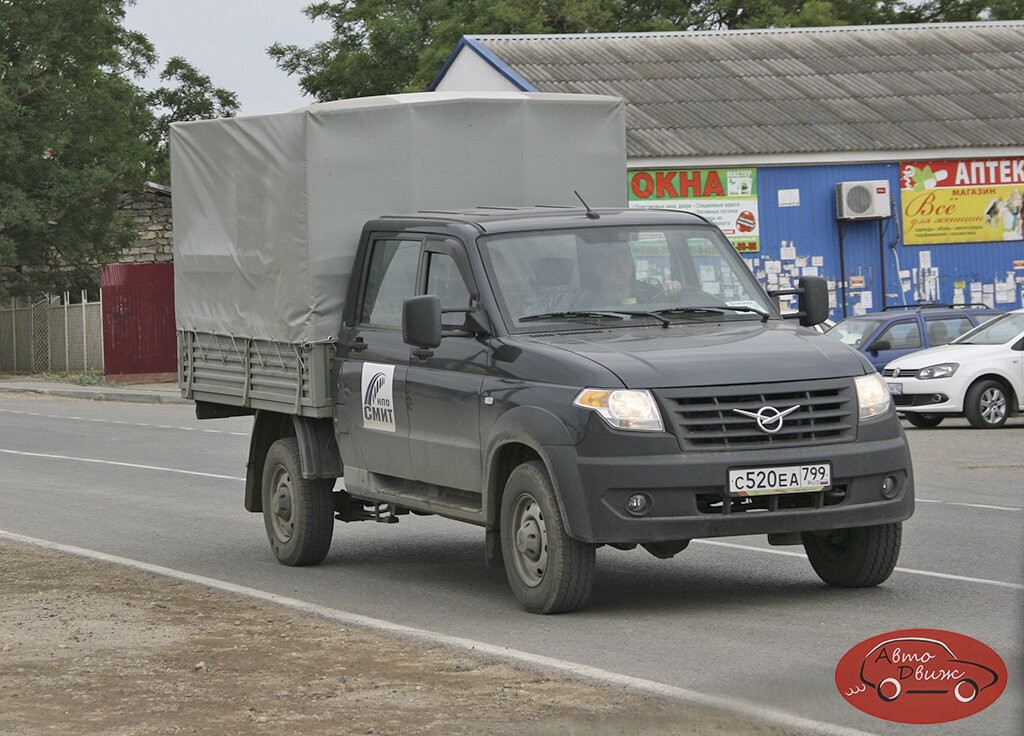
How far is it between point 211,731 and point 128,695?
2.74ft

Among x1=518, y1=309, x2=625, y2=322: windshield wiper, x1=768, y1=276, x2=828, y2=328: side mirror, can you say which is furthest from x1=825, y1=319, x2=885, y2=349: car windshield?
x1=518, y1=309, x2=625, y2=322: windshield wiper

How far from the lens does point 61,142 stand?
45.6 m

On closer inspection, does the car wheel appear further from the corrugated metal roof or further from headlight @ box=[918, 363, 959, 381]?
the corrugated metal roof

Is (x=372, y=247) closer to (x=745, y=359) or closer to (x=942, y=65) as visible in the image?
(x=745, y=359)

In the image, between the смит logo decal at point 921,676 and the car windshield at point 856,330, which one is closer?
the смит logo decal at point 921,676

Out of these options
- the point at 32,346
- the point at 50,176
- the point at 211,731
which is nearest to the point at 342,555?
the point at 211,731

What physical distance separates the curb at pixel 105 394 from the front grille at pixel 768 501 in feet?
85.6

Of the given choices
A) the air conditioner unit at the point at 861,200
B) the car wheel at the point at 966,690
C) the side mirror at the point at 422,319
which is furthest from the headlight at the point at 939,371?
the car wheel at the point at 966,690

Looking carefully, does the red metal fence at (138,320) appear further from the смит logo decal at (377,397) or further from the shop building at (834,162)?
the смит logo decal at (377,397)

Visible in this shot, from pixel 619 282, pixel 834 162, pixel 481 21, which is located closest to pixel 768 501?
pixel 619 282

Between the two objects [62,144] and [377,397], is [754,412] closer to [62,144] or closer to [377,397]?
[377,397]

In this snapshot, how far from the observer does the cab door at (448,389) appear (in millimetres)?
9188

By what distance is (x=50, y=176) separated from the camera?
152 ft

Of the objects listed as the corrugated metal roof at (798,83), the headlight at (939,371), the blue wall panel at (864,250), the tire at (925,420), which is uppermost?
the corrugated metal roof at (798,83)
